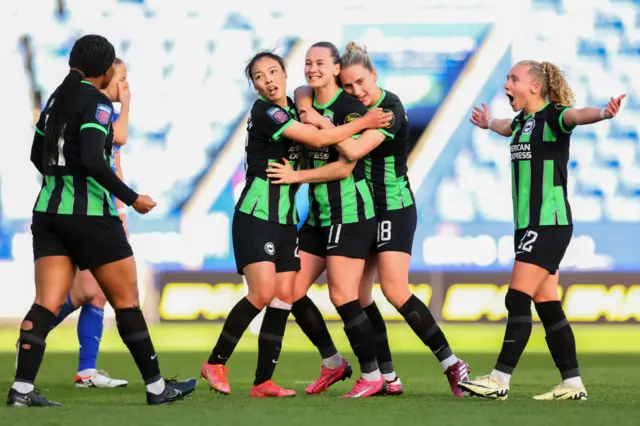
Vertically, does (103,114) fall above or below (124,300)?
above

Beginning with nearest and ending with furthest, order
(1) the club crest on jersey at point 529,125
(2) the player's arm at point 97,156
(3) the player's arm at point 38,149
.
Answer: (2) the player's arm at point 97,156, (3) the player's arm at point 38,149, (1) the club crest on jersey at point 529,125

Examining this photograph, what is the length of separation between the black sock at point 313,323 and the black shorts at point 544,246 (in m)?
1.08

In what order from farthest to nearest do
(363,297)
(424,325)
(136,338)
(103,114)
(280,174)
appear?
1. (363,297)
2. (424,325)
3. (280,174)
4. (136,338)
5. (103,114)

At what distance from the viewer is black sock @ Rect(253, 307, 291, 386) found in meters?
6.61

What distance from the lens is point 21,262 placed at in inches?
515

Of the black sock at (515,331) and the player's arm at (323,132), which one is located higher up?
the player's arm at (323,132)

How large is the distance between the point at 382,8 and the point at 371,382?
704 cm

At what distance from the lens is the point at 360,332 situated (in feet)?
21.7

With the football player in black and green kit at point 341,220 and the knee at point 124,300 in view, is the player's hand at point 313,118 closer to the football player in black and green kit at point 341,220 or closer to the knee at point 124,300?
the football player in black and green kit at point 341,220

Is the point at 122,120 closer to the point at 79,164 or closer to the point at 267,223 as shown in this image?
the point at 267,223

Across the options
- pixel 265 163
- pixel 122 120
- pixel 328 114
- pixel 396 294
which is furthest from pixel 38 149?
pixel 396 294

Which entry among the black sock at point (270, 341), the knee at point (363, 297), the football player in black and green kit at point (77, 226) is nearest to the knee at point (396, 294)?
the knee at point (363, 297)

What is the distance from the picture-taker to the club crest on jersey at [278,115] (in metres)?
6.44

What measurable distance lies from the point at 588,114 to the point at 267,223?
61.9 inches
